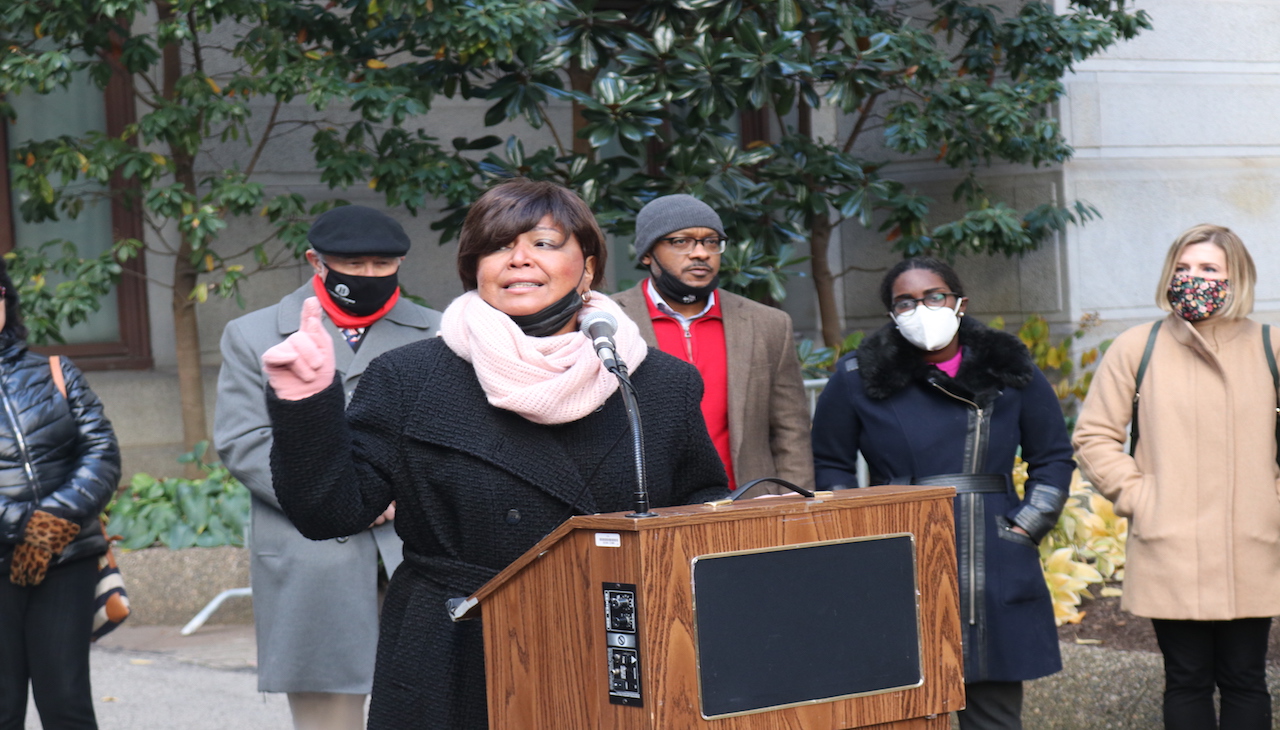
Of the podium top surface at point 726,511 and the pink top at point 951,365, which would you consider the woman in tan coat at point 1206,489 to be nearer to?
the pink top at point 951,365

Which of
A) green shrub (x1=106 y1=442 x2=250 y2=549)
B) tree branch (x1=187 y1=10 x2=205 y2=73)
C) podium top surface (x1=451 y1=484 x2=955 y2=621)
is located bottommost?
green shrub (x1=106 y1=442 x2=250 y2=549)

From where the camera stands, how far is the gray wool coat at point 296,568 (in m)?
4.37

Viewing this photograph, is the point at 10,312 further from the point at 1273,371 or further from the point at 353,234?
the point at 1273,371

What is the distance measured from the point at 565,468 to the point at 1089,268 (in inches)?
306

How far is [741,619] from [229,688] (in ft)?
17.4

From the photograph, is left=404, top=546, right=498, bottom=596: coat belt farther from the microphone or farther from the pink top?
the pink top

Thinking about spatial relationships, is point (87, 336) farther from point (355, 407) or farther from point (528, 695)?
point (528, 695)

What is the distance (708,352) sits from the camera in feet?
16.6

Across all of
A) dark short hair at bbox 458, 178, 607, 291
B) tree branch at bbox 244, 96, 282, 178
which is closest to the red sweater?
dark short hair at bbox 458, 178, 607, 291

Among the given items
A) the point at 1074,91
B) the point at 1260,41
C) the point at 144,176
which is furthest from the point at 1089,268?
the point at 144,176

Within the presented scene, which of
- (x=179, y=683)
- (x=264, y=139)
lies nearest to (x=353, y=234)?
(x=179, y=683)

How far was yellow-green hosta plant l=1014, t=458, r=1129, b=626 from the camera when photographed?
6.50 m

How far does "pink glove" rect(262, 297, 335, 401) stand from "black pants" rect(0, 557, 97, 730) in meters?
2.73

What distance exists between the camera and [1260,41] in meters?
10.3
